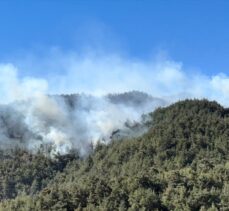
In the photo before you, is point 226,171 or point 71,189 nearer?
point 71,189

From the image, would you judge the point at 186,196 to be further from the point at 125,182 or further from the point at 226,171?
the point at 226,171

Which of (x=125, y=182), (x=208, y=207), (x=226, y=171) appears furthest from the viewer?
(x=226, y=171)

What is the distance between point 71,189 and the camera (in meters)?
147

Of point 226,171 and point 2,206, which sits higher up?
point 226,171

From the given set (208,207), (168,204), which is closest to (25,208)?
(168,204)

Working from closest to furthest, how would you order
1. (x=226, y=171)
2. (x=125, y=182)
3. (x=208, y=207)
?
(x=208, y=207) → (x=125, y=182) → (x=226, y=171)

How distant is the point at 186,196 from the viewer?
141875 mm

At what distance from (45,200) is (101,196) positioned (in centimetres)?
1252

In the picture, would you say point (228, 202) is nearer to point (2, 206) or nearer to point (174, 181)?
point (174, 181)

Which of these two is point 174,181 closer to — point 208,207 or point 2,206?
point 208,207

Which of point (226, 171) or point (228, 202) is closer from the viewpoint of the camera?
point (228, 202)

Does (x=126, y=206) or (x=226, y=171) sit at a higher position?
(x=226, y=171)

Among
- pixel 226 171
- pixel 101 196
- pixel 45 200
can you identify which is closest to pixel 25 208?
pixel 45 200

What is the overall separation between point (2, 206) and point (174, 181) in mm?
40735
